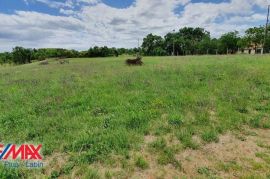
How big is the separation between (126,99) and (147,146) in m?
3.34

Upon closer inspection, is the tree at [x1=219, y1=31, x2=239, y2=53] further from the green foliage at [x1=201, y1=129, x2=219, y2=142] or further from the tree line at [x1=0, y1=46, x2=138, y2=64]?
the green foliage at [x1=201, y1=129, x2=219, y2=142]

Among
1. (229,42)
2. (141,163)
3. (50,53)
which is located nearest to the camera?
(141,163)

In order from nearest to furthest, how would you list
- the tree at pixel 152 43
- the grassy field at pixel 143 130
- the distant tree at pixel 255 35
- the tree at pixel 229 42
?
1. the grassy field at pixel 143 130
2. the distant tree at pixel 255 35
3. the tree at pixel 229 42
4. the tree at pixel 152 43

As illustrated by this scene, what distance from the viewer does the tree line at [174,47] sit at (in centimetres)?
5062

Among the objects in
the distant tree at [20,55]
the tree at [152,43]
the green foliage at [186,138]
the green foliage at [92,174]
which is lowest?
the green foliage at [92,174]

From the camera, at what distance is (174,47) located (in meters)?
75.2

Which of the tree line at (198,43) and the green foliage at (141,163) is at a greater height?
the tree line at (198,43)

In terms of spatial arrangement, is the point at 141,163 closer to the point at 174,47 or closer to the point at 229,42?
the point at 229,42

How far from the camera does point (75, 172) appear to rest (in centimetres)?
329

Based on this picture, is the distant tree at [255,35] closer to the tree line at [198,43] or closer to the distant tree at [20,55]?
the tree line at [198,43]

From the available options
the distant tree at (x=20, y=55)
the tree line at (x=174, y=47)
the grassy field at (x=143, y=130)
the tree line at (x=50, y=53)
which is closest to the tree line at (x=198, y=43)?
the tree line at (x=174, y=47)

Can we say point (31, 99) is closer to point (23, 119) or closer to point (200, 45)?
point (23, 119)

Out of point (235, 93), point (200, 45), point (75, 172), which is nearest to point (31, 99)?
point (75, 172)

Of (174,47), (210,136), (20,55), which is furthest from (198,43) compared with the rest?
(210,136)
